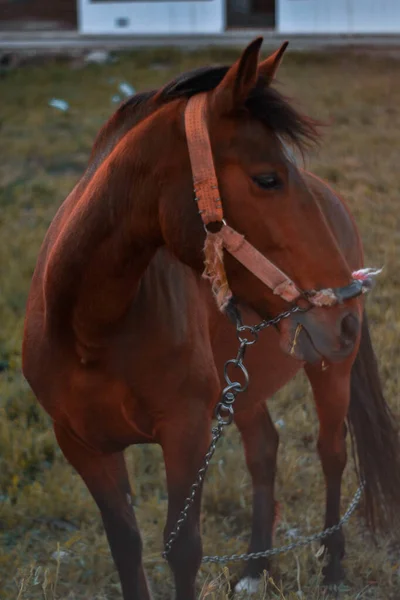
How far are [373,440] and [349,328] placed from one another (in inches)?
77.1

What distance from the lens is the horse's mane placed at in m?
2.36

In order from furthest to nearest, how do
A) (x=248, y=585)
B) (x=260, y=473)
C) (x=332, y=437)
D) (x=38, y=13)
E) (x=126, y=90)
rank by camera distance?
(x=38, y=13), (x=126, y=90), (x=260, y=473), (x=332, y=437), (x=248, y=585)

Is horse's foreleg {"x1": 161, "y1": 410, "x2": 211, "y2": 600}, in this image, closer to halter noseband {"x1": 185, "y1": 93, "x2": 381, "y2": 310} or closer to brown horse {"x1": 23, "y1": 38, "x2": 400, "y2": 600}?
brown horse {"x1": 23, "y1": 38, "x2": 400, "y2": 600}

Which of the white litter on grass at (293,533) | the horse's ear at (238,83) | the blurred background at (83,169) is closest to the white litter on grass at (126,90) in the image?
the blurred background at (83,169)

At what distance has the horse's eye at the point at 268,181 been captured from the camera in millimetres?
2314

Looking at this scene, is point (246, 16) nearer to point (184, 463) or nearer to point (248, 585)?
point (248, 585)

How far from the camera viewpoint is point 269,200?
231cm

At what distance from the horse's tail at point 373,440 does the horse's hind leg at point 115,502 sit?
4.34 ft

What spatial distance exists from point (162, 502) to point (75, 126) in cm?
975

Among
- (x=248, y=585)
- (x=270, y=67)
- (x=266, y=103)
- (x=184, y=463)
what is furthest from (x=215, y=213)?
(x=248, y=585)

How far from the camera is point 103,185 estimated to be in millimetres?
2594

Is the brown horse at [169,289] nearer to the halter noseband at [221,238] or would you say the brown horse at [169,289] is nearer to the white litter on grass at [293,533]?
the halter noseband at [221,238]

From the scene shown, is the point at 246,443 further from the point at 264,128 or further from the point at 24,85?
the point at 24,85

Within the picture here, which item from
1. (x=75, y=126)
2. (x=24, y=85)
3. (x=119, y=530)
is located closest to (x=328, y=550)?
(x=119, y=530)
